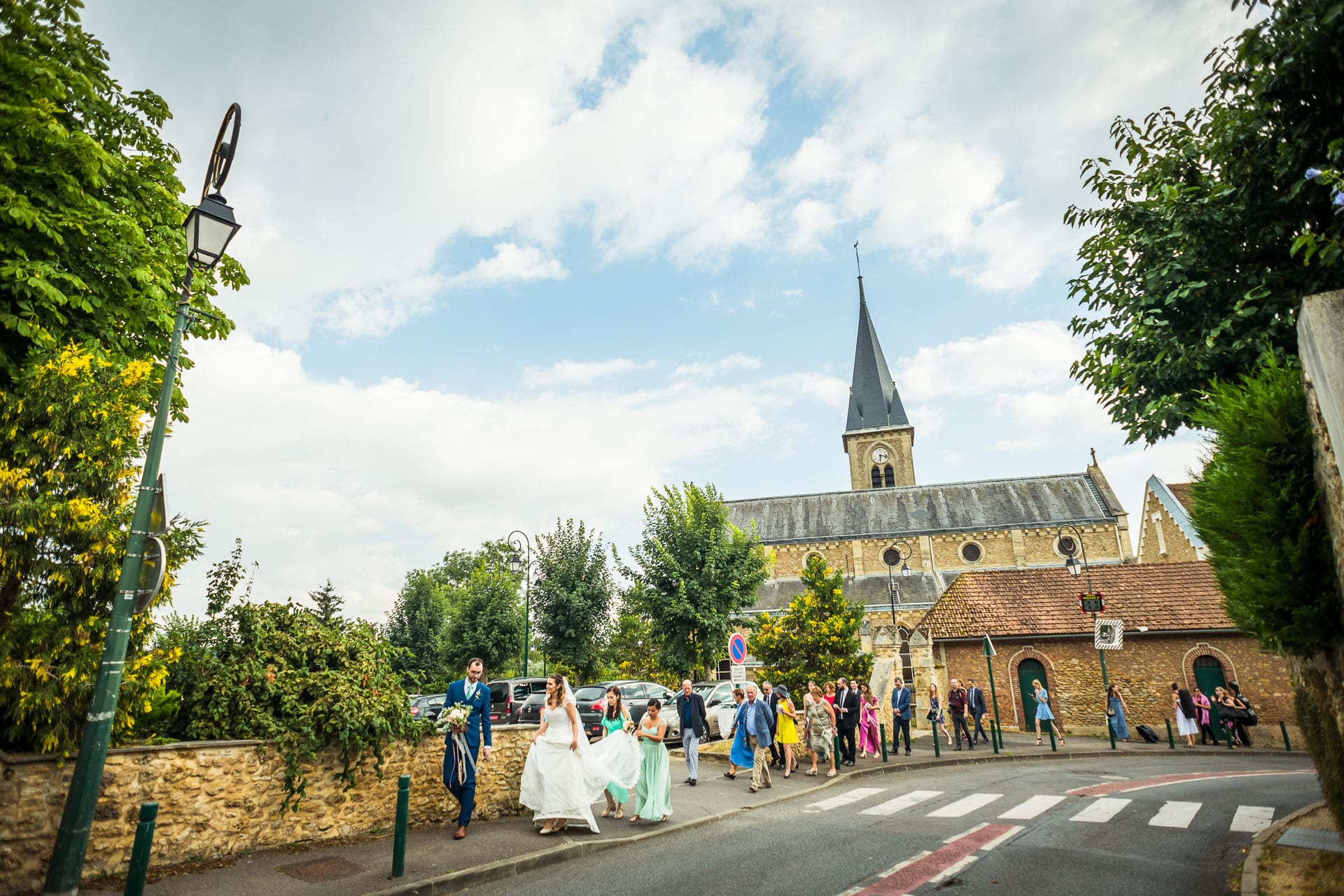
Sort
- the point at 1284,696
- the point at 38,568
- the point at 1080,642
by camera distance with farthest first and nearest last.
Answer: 1. the point at 1080,642
2. the point at 1284,696
3. the point at 38,568

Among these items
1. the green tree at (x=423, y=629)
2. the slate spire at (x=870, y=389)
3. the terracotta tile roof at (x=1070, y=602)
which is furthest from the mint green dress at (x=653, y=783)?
the slate spire at (x=870, y=389)

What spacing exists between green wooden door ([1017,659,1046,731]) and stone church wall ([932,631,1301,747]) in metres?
0.14

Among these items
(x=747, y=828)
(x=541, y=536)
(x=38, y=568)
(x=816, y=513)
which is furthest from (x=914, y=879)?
(x=816, y=513)

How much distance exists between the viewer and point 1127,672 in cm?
2230

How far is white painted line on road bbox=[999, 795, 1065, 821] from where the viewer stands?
8859 millimetres

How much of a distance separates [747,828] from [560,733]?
2733 millimetres

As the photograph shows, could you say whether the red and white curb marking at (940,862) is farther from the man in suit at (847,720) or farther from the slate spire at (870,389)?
the slate spire at (870,389)

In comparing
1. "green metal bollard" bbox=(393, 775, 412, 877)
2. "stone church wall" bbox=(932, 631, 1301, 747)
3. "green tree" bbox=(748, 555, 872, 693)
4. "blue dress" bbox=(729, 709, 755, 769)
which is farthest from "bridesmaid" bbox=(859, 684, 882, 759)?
"green metal bollard" bbox=(393, 775, 412, 877)

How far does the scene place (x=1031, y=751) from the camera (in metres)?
16.8

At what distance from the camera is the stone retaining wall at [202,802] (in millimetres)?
5562

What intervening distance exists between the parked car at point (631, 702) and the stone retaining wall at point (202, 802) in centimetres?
806

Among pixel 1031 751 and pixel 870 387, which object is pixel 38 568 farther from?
pixel 870 387

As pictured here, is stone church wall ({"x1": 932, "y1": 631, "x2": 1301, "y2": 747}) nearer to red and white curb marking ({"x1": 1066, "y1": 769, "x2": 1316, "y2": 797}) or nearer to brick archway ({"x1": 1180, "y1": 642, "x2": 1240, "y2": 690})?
brick archway ({"x1": 1180, "y1": 642, "x2": 1240, "y2": 690})

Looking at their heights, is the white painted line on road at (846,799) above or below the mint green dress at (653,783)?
below
